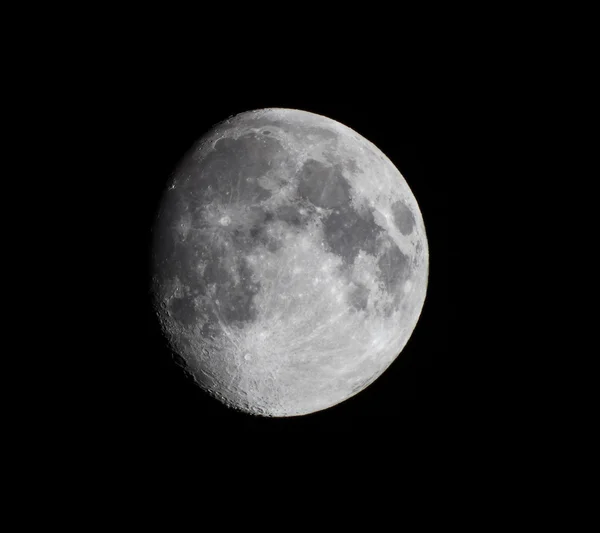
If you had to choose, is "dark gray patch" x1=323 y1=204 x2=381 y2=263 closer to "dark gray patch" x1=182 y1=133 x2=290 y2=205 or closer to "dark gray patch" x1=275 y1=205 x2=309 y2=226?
"dark gray patch" x1=275 y1=205 x2=309 y2=226

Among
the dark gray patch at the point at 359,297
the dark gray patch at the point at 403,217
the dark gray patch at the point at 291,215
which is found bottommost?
the dark gray patch at the point at 359,297

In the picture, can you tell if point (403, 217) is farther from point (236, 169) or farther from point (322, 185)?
point (236, 169)

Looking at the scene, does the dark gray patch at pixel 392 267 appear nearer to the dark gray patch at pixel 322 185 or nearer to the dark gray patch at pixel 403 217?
the dark gray patch at pixel 403 217

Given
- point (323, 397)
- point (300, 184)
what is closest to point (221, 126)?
point (300, 184)

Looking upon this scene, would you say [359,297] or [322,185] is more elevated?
[322,185]

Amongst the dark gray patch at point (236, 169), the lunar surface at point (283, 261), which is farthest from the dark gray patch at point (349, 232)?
the dark gray patch at point (236, 169)

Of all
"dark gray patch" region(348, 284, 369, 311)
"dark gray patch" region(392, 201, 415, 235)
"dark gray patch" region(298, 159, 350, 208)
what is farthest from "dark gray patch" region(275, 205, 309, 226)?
"dark gray patch" region(392, 201, 415, 235)

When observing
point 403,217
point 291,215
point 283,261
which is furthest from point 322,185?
point 403,217
